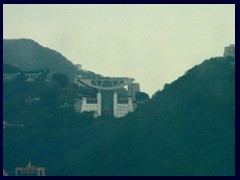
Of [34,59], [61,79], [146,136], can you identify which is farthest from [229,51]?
[34,59]

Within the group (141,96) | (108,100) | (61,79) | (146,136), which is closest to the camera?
(146,136)

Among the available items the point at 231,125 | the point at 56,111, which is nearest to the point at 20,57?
the point at 56,111

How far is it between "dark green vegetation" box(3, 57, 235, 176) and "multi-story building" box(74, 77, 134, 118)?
113 cm

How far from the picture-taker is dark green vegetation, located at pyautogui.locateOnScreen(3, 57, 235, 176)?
164ft

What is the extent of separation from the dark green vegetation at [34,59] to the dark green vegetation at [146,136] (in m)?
17.8

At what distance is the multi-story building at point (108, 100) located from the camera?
63.7m

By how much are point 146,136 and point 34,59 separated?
30.1m

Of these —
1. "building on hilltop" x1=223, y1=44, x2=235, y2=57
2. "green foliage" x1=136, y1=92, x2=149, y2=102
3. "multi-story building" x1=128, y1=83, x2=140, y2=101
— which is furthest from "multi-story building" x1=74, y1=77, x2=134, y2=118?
"building on hilltop" x1=223, y1=44, x2=235, y2=57

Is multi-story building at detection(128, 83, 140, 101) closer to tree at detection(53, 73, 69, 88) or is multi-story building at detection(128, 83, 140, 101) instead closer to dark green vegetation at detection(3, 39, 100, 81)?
tree at detection(53, 73, 69, 88)

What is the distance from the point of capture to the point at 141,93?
2625 inches

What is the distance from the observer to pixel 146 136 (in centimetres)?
5359

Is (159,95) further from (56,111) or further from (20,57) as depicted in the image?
(20,57)

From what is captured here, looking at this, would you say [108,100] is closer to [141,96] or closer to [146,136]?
[141,96]

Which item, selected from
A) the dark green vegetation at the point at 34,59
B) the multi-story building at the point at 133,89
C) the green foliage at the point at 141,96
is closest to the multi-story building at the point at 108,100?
the green foliage at the point at 141,96
